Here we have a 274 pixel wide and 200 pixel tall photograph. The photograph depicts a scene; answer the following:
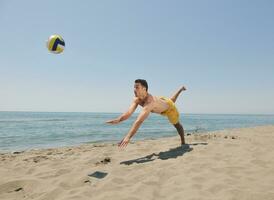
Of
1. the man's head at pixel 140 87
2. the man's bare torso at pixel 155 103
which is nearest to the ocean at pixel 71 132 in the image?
the man's bare torso at pixel 155 103

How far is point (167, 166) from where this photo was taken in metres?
5.02

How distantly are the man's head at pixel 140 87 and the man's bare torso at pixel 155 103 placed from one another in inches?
8.3

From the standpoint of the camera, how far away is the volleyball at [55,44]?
8.48m

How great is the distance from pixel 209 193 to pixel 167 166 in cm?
152

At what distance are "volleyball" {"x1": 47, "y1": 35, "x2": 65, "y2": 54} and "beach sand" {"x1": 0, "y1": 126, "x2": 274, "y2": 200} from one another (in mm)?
3897

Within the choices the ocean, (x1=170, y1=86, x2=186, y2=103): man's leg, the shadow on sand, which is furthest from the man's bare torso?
the ocean

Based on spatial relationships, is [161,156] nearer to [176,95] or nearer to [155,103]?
[155,103]

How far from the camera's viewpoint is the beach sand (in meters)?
3.68

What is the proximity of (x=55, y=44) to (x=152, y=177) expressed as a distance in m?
5.99

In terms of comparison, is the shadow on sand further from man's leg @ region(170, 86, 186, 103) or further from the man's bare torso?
man's leg @ region(170, 86, 186, 103)

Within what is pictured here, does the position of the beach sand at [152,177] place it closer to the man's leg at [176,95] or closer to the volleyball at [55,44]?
the man's leg at [176,95]

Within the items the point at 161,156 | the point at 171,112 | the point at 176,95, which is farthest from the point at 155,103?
the point at 176,95

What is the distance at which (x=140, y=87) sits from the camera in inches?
259

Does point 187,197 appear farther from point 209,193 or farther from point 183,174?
point 183,174
